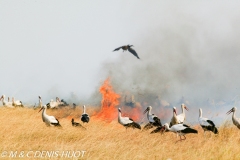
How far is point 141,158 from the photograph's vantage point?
37.0 ft

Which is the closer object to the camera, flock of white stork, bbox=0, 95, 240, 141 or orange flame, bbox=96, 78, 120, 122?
flock of white stork, bbox=0, 95, 240, 141

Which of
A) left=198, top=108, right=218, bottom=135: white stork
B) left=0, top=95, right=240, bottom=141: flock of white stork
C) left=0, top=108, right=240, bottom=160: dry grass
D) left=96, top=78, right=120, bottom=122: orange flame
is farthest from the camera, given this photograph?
left=96, top=78, right=120, bottom=122: orange flame

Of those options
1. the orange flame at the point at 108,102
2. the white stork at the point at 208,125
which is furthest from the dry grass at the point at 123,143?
the orange flame at the point at 108,102

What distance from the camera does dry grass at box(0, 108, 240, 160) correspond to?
38.7ft

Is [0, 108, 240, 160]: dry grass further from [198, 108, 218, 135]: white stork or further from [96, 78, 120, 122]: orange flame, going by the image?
[96, 78, 120, 122]: orange flame

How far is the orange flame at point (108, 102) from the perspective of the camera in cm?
2530

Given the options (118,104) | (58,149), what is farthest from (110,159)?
(118,104)

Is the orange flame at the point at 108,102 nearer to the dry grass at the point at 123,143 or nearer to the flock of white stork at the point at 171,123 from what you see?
the flock of white stork at the point at 171,123

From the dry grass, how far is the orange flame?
7344 mm

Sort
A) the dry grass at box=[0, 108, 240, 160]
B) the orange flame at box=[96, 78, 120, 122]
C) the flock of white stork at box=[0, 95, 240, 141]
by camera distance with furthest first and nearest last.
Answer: the orange flame at box=[96, 78, 120, 122] < the flock of white stork at box=[0, 95, 240, 141] < the dry grass at box=[0, 108, 240, 160]

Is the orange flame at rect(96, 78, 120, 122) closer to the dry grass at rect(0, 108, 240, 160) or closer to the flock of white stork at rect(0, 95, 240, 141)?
the flock of white stork at rect(0, 95, 240, 141)

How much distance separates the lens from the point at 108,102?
26.5 metres

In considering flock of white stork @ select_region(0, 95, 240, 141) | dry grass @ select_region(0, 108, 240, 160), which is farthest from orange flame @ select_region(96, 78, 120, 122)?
dry grass @ select_region(0, 108, 240, 160)

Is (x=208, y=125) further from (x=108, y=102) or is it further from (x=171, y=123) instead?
(x=108, y=102)
